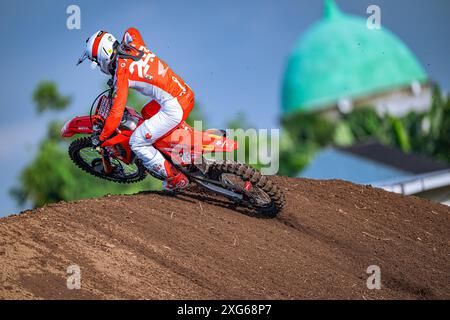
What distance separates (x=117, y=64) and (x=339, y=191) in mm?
3987

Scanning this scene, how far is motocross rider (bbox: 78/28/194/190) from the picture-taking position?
1129 centimetres

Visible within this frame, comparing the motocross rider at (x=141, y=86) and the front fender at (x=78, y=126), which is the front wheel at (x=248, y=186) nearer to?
the motocross rider at (x=141, y=86)

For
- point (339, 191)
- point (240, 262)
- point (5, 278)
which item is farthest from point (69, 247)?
point (339, 191)

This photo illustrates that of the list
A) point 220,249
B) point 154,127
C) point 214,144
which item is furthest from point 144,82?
point 220,249

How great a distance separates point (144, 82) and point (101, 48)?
27.0 inches

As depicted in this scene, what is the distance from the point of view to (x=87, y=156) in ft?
41.8

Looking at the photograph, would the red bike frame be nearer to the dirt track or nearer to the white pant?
the white pant

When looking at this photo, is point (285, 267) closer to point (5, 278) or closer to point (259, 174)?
point (259, 174)

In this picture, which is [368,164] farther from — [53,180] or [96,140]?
[96,140]

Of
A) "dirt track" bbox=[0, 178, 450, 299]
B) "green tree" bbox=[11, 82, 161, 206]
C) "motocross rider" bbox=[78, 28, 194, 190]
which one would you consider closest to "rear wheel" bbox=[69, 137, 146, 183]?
"dirt track" bbox=[0, 178, 450, 299]

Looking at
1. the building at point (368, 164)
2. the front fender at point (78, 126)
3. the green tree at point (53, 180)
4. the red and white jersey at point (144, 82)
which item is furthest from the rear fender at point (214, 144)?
the green tree at point (53, 180)

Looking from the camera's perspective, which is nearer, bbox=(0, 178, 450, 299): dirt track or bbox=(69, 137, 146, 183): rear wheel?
bbox=(0, 178, 450, 299): dirt track

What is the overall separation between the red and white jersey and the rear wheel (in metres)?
0.98
